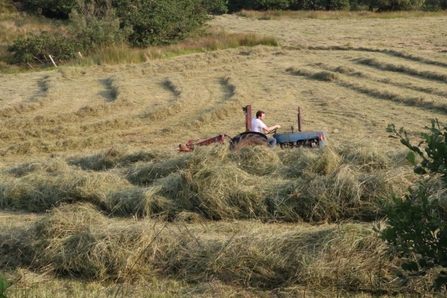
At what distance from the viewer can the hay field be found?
18.5 ft

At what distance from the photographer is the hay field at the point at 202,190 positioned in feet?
18.5

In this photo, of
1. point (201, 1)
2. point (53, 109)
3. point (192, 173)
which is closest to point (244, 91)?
point (53, 109)

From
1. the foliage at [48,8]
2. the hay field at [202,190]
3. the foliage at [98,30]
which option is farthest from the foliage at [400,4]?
the hay field at [202,190]

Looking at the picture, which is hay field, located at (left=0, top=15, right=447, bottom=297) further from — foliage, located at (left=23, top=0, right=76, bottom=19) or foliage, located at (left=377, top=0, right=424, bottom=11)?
foliage, located at (left=377, top=0, right=424, bottom=11)

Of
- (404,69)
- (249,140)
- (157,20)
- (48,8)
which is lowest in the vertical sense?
(404,69)

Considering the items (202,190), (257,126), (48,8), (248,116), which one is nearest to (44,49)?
(48,8)

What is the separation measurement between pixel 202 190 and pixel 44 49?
65.0 feet

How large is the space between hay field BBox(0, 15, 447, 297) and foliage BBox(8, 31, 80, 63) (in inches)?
298

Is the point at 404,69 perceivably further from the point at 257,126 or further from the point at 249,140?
the point at 249,140

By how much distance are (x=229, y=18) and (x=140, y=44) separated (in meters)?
15.7

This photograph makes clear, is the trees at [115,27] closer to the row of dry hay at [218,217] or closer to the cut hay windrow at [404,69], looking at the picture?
the cut hay windrow at [404,69]

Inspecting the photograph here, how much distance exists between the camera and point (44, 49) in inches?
1011

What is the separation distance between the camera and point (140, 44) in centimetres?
2738

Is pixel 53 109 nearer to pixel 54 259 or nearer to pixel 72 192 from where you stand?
pixel 72 192
